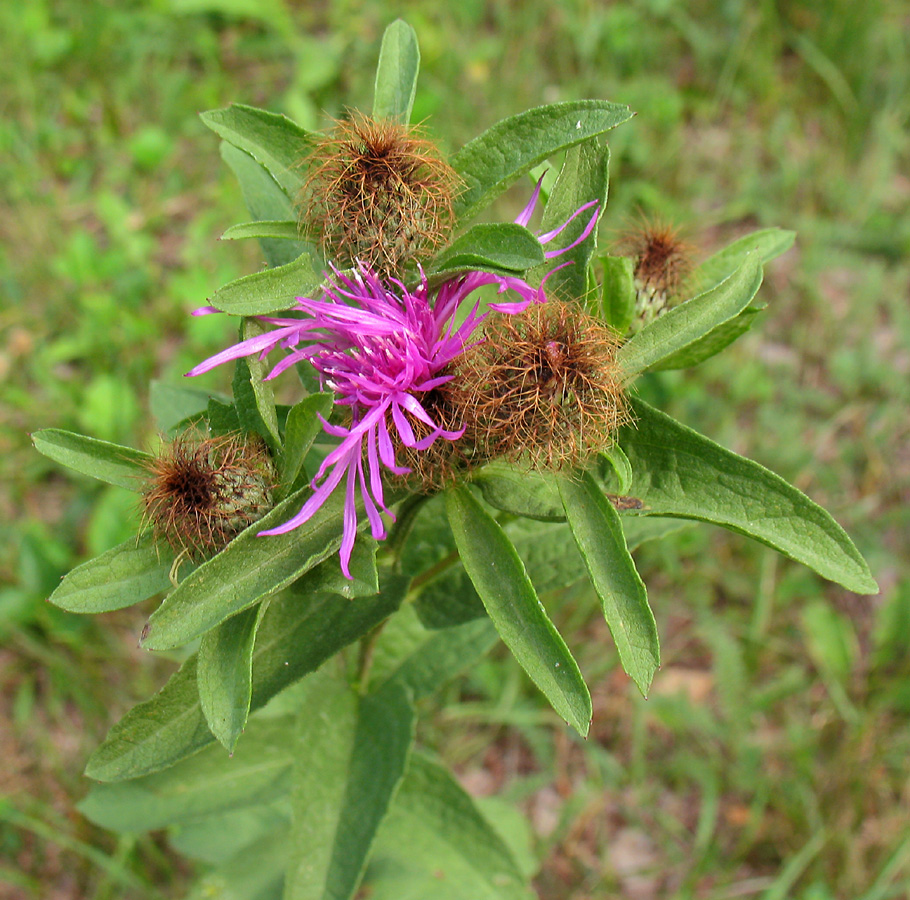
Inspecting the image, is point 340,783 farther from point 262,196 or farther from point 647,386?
point 647,386

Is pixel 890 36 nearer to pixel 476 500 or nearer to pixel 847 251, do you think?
pixel 847 251

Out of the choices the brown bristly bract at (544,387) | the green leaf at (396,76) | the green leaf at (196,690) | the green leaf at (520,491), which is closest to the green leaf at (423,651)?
the green leaf at (196,690)

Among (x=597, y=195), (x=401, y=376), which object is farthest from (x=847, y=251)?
(x=401, y=376)

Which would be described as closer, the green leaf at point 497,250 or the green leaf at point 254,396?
the green leaf at point 497,250

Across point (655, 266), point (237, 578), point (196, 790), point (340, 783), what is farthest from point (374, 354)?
point (196, 790)

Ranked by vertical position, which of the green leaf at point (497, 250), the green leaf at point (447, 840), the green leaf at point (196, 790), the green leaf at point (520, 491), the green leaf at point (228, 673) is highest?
the green leaf at point (497, 250)

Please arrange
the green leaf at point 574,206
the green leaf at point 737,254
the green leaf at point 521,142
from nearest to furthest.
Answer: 1. the green leaf at point 521,142
2. the green leaf at point 574,206
3. the green leaf at point 737,254

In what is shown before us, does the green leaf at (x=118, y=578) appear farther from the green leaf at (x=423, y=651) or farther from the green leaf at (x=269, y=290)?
the green leaf at (x=423, y=651)
